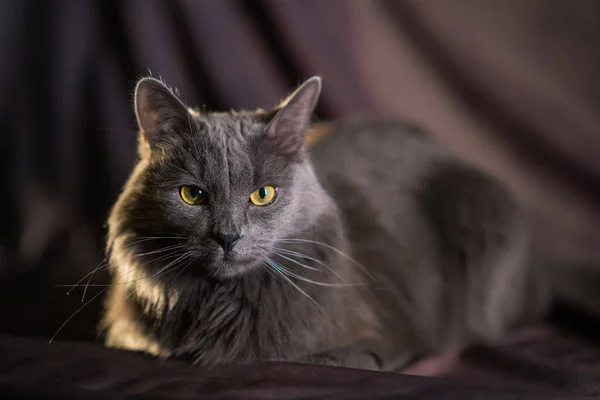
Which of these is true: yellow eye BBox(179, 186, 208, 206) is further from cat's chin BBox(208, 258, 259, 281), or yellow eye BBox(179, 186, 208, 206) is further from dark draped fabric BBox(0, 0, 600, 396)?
dark draped fabric BBox(0, 0, 600, 396)

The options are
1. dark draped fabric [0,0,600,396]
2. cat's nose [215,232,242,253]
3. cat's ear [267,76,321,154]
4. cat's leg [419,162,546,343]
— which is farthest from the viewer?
dark draped fabric [0,0,600,396]

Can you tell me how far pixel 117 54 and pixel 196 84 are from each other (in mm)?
279

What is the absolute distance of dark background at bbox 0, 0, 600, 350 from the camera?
188cm

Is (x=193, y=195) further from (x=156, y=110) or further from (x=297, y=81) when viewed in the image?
(x=297, y=81)

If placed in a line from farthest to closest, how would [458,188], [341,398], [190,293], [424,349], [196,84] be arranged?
[196,84]
[458,188]
[424,349]
[190,293]
[341,398]

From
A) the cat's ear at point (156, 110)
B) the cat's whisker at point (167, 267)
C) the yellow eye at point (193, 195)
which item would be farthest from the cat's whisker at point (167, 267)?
the cat's ear at point (156, 110)

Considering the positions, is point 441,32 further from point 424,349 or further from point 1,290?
point 1,290

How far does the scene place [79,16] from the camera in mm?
1915

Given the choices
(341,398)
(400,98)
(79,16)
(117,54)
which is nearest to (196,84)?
(117,54)

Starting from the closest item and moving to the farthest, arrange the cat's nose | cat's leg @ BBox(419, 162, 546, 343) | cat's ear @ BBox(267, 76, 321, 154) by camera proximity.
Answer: the cat's nose < cat's ear @ BBox(267, 76, 321, 154) < cat's leg @ BBox(419, 162, 546, 343)

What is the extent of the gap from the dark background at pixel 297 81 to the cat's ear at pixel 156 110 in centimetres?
74

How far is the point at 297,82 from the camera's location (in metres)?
1.99

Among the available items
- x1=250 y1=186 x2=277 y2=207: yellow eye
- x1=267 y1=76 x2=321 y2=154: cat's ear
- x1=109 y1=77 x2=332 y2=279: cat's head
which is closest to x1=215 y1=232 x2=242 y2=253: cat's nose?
x1=109 y1=77 x2=332 y2=279: cat's head

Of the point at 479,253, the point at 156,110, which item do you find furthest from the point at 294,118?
the point at 479,253
